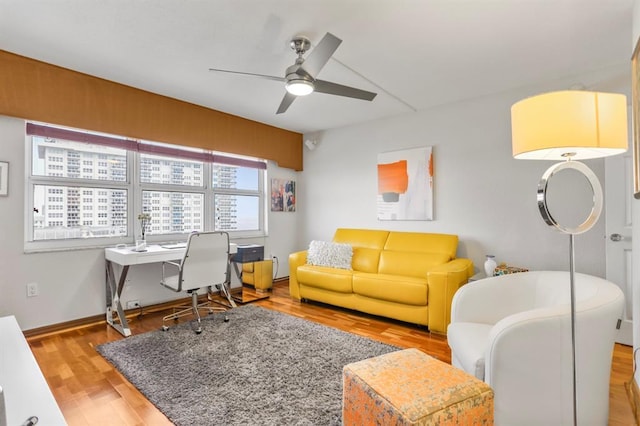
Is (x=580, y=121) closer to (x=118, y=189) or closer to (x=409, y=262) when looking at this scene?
(x=409, y=262)

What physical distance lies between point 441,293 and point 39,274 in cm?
362

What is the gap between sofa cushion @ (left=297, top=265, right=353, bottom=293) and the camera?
3.54m

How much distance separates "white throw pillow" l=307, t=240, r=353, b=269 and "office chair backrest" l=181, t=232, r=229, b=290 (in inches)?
44.0

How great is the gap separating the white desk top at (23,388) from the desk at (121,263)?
1.47m

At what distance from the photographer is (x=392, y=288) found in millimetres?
3164

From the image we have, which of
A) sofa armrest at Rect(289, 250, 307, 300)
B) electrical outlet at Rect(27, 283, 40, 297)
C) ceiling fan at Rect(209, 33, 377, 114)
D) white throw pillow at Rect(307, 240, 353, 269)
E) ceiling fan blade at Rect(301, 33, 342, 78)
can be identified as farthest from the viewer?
sofa armrest at Rect(289, 250, 307, 300)

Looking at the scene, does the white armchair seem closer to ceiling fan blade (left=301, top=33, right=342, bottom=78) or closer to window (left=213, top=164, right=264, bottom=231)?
ceiling fan blade (left=301, top=33, right=342, bottom=78)

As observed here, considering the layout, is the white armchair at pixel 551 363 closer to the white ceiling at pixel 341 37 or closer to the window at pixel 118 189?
the white ceiling at pixel 341 37

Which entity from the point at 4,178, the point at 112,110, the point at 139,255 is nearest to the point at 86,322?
the point at 139,255

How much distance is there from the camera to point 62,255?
9.91ft

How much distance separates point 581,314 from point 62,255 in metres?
3.90

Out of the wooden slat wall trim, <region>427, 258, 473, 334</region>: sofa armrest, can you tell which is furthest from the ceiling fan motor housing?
<region>427, 258, 473, 334</region>: sofa armrest

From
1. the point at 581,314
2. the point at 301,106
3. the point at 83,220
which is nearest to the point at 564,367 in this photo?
the point at 581,314

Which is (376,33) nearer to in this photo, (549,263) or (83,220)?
(549,263)
